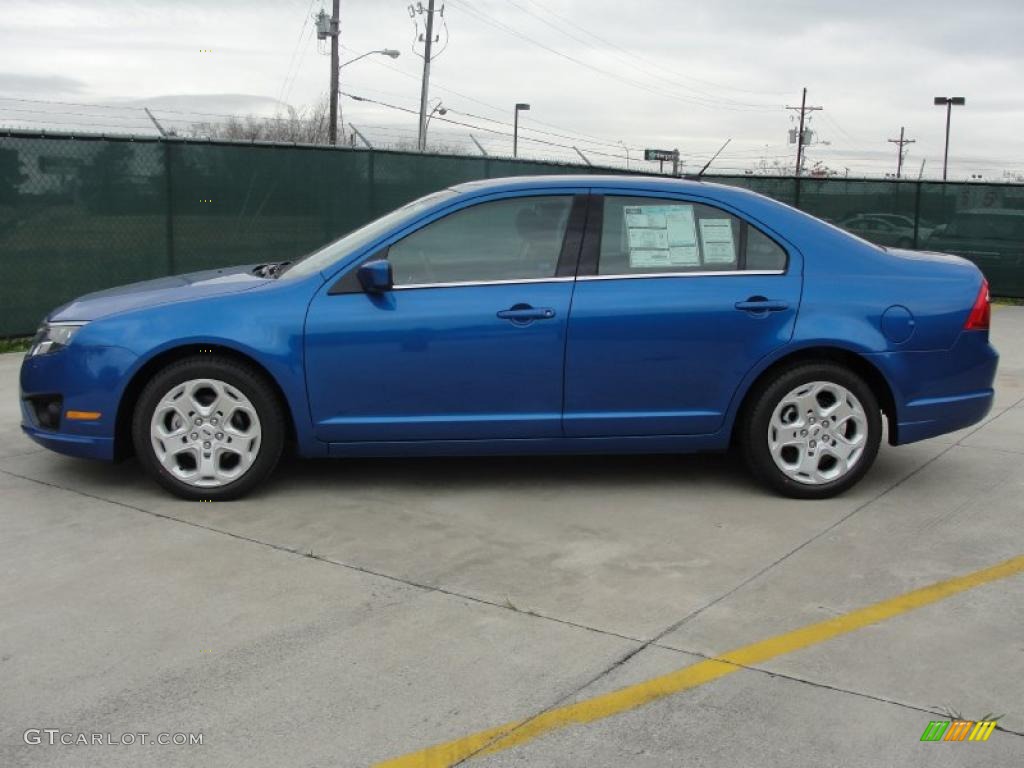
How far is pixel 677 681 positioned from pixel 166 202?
901 centimetres

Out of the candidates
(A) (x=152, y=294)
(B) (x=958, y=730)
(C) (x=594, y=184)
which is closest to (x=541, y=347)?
(C) (x=594, y=184)

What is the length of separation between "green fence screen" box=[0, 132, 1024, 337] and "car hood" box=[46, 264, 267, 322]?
496cm

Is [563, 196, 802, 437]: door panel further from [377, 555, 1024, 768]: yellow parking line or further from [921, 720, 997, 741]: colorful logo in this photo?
[921, 720, 997, 741]: colorful logo

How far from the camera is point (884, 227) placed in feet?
54.8

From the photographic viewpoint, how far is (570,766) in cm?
304

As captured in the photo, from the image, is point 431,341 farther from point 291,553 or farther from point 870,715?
point 870,715

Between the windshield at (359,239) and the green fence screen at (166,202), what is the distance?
5.43 metres

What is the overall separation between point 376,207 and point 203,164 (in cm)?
228

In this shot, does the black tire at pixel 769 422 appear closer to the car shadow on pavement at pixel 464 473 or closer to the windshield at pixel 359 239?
the car shadow on pavement at pixel 464 473

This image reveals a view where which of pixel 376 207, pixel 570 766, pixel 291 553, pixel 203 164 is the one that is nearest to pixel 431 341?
pixel 291 553

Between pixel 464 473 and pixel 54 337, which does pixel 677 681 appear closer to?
pixel 464 473

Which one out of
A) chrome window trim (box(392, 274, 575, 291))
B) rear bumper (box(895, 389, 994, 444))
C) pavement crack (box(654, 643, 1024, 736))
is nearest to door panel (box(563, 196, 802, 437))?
chrome window trim (box(392, 274, 575, 291))

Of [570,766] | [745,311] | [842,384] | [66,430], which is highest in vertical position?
[745,311]
